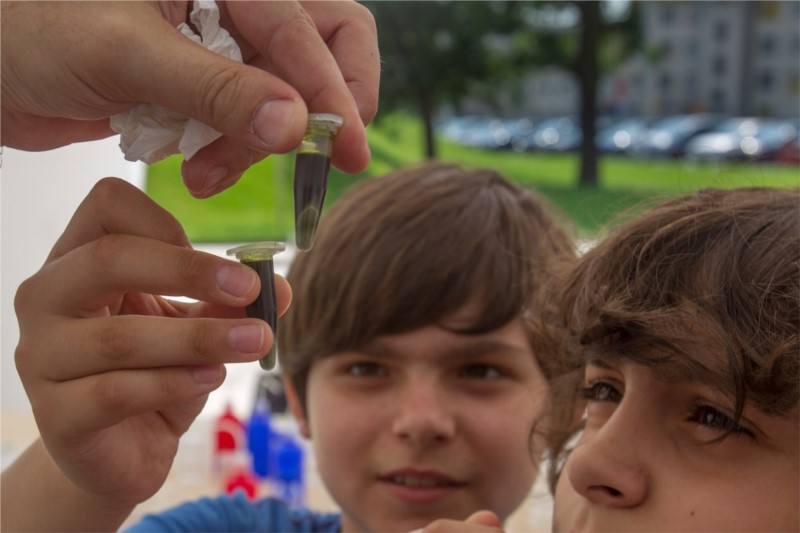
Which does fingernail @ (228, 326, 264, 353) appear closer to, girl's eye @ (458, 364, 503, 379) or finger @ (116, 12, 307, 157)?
finger @ (116, 12, 307, 157)

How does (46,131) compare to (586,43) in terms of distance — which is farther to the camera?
(586,43)

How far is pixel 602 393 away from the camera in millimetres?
1002

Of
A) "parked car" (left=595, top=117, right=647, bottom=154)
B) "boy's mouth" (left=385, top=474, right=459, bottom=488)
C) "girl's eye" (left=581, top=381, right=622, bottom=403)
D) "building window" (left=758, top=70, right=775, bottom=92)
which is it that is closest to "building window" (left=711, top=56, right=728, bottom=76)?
"building window" (left=758, top=70, right=775, bottom=92)

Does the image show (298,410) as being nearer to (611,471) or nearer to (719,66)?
(611,471)

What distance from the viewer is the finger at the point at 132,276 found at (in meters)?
0.73

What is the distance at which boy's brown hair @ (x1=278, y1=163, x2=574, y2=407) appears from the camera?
1.37 m

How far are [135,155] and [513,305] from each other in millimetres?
776

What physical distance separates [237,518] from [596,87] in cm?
662

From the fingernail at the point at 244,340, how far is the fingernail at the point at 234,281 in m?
0.03

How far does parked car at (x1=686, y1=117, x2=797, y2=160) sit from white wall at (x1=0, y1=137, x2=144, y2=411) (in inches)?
244

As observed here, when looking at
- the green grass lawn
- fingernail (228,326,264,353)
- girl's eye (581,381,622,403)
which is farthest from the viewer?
the green grass lawn

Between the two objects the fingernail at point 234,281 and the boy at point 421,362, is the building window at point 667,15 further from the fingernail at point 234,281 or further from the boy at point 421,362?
the fingernail at point 234,281

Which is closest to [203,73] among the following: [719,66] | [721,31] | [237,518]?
[237,518]

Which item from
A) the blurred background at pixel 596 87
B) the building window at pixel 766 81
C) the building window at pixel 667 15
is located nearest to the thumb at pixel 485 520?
the blurred background at pixel 596 87
